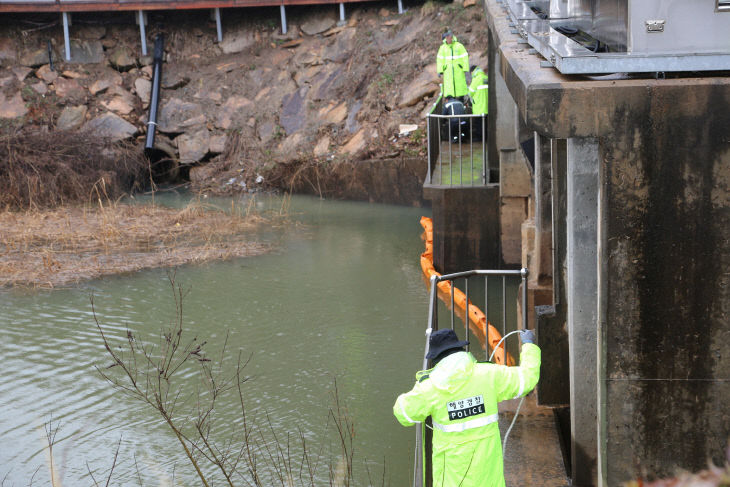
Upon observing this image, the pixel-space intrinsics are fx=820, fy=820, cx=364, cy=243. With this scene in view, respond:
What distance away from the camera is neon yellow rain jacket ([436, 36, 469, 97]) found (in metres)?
16.2

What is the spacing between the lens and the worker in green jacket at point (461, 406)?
14.6ft

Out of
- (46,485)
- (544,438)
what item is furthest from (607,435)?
(46,485)

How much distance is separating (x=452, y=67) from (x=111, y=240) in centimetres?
763

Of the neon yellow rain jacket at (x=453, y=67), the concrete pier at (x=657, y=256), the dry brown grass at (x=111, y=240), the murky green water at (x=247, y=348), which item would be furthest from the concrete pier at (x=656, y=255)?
the neon yellow rain jacket at (x=453, y=67)

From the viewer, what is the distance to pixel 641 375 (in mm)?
4551

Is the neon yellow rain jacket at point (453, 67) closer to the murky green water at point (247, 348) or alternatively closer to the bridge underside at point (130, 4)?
the murky green water at point (247, 348)

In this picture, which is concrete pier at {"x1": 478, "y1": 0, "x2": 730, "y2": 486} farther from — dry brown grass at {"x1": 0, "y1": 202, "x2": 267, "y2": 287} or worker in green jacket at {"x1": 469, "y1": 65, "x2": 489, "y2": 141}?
dry brown grass at {"x1": 0, "y1": 202, "x2": 267, "y2": 287}

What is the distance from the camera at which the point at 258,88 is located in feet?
93.5

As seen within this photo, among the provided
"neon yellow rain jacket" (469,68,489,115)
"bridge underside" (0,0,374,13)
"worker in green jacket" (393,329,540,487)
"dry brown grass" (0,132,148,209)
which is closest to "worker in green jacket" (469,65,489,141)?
"neon yellow rain jacket" (469,68,489,115)

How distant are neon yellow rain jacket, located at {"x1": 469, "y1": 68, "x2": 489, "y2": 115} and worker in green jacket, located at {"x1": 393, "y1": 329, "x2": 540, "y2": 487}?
1086 centimetres

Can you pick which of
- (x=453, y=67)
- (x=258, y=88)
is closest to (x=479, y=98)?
(x=453, y=67)

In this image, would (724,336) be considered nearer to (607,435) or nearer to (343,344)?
(607,435)

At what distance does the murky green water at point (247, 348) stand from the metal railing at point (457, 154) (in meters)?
1.69

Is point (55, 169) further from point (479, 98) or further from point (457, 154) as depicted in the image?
point (479, 98)
